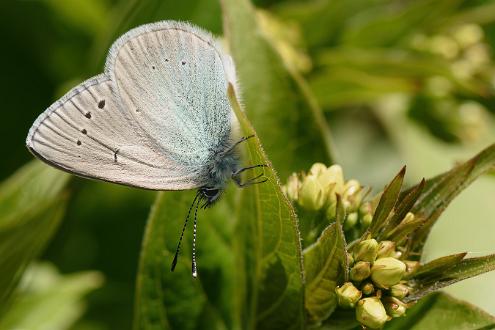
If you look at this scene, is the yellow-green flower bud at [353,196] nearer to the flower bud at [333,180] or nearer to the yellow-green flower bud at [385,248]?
the flower bud at [333,180]

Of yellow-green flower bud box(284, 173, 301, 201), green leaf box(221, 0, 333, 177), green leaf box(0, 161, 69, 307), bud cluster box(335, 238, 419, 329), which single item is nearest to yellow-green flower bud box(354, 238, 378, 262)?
bud cluster box(335, 238, 419, 329)

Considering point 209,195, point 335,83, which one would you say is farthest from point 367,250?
point 335,83

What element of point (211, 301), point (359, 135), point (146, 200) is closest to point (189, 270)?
point (211, 301)

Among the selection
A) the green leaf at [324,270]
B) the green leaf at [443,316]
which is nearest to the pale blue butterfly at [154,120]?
the green leaf at [324,270]

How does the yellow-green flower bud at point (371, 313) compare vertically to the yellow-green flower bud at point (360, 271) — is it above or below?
below

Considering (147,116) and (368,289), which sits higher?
(147,116)

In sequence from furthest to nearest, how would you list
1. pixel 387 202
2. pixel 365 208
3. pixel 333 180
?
pixel 333 180, pixel 365 208, pixel 387 202

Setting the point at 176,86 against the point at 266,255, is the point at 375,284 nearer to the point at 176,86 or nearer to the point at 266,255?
the point at 266,255

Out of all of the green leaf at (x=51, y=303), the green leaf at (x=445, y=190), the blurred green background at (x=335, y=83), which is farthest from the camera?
the blurred green background at (x=335, y=83)
